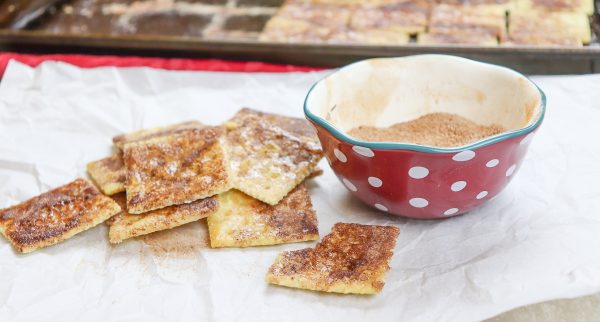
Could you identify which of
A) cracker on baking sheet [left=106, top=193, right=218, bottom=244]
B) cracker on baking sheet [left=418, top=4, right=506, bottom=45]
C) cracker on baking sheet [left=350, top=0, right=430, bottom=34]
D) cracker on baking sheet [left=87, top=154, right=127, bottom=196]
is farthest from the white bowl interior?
cracker on baking sheet [left=350, top=0, right=430, bottom=34]

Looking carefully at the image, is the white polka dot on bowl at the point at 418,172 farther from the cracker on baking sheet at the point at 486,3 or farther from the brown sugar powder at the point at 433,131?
the cracker on baking sheet at the point at 486,3

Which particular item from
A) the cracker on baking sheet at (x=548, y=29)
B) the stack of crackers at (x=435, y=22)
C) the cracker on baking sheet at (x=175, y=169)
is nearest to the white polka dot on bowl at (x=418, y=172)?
the cracker on baking sheet at (x=175, y=169)

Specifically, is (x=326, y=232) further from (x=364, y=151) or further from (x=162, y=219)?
(x=162, y=219)

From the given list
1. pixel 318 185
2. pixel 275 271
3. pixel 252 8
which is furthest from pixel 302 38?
pixel 275 271

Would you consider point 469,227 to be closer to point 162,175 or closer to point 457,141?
point 457,141

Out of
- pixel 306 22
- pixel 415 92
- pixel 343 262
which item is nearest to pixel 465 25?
pixel 306 22

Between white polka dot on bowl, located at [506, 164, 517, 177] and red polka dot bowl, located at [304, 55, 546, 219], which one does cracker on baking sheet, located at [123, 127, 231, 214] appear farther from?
white polka dot on bowl, located at [506, 164, 517, 177]

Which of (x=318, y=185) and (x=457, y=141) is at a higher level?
(x=457, y=141)
